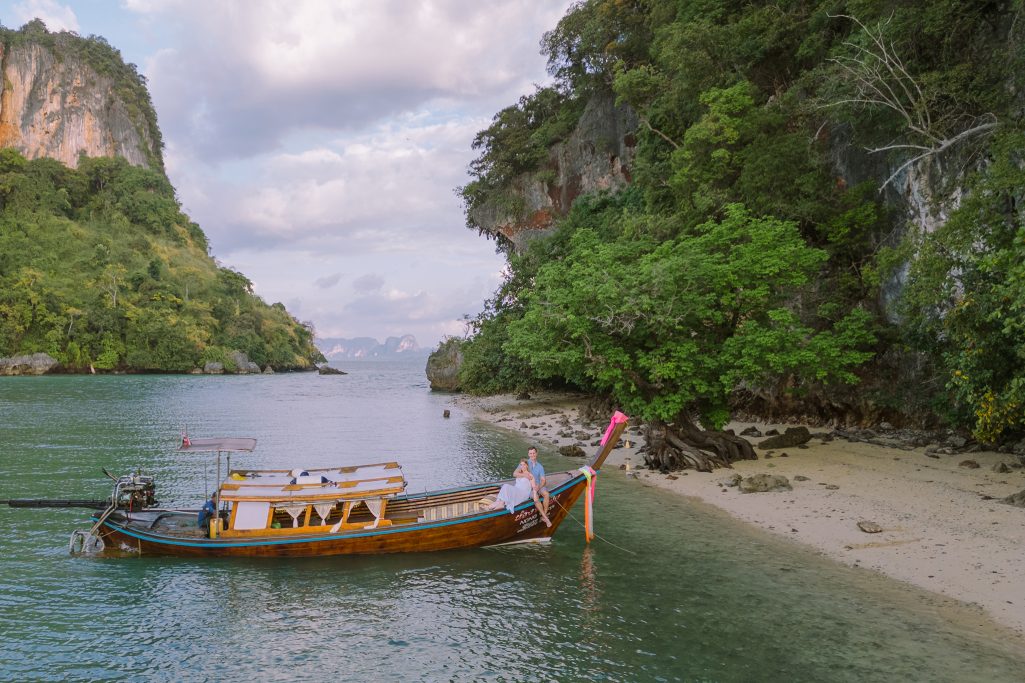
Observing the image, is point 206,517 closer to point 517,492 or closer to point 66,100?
point 517,492

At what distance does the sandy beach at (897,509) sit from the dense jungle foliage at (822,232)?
2.09m

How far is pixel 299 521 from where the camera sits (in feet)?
46.5

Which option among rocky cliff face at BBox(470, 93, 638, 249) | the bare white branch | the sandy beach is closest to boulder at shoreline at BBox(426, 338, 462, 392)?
rocky cliff face at BBox(470, 93, 638, 249)

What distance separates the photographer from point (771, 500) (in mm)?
17250

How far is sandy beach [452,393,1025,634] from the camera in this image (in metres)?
11.6

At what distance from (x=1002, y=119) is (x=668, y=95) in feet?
59.1

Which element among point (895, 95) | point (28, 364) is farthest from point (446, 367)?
point (28, 364)

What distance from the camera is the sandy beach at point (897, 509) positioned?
1155 cm

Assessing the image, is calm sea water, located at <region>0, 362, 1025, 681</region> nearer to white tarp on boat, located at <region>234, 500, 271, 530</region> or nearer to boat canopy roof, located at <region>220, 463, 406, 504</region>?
white tarp on boat, located at <region>234, 500, 271, 530</region>

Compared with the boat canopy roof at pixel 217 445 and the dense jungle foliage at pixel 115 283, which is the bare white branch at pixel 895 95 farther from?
the dense jungle foliage at pixel 115 283

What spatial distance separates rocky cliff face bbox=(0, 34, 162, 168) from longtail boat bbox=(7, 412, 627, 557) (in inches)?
5847

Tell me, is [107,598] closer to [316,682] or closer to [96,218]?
[316,682]

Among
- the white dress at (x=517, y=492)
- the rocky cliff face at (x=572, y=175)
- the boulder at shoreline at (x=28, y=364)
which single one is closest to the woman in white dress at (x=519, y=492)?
the white dress at (x=517, y=492)

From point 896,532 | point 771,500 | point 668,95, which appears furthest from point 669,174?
point 896,532
